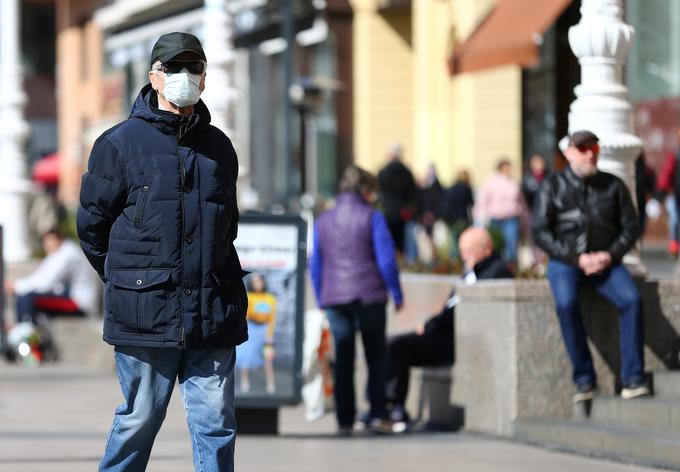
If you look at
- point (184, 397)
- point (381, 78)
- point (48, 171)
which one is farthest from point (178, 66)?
point (48, 171)

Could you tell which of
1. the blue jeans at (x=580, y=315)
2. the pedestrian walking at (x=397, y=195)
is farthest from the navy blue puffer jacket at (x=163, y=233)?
the pedestrian walking at (x=397, y=195)

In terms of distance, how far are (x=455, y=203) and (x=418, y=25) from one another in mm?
7233

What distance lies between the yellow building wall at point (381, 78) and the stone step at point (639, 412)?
76.8 ft

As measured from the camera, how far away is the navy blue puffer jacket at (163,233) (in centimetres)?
651

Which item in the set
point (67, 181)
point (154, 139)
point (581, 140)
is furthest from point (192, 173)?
point (67, 181)

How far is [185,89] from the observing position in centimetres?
662

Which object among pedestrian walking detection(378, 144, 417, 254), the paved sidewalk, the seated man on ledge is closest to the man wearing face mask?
the paved sidewalk

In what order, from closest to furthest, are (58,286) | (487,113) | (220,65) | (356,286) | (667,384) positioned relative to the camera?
1. (667,384)
2. (356,286)
3. (220,65)
4. (58,286)
5. (487,113)

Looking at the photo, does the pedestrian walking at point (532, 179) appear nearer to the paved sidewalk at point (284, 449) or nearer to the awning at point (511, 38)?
the awning at point (511, 38)

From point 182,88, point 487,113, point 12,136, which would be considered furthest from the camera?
point 487,113

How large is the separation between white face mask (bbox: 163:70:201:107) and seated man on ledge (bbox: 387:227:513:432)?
18.0ft

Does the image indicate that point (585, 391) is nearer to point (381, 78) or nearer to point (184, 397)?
point (184, 397)

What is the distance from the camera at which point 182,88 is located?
6.62m

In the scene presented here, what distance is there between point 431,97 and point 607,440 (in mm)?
21477
